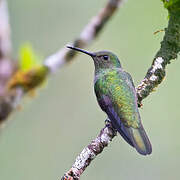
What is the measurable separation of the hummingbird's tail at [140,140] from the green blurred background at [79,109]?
3.61m

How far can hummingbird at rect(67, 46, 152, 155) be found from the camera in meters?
3.87

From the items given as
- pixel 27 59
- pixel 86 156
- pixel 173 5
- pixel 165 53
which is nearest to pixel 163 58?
pixel 165 53

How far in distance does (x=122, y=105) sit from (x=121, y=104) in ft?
0.06

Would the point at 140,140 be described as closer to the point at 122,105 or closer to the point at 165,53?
the point at 122,105

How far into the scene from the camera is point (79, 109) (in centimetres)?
859

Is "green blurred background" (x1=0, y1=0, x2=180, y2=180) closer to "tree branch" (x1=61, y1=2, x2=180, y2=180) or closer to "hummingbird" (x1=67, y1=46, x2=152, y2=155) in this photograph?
"hummingbird" (x1=67, y1=46, x2=152, y2=155)

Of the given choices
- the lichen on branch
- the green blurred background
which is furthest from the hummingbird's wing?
the green blurred background

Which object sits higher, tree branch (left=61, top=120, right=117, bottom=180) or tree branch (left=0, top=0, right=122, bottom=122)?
tree branch (left=61, top=120, right=117, bottom=180)

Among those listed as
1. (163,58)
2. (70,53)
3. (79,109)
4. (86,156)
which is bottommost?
(79,109)

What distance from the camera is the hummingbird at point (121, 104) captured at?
3.87 m

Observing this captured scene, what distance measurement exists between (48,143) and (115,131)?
16.4ft

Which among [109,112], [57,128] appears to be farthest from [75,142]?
[109,112]

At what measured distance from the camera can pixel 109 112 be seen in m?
4.27

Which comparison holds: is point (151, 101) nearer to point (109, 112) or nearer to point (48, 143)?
point (48, 143)
